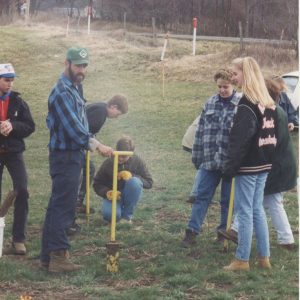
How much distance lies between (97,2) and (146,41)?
17.0 metres

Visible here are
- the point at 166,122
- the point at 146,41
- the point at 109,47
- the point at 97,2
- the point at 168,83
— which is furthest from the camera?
the point at 97,2

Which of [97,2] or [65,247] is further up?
[97,2]

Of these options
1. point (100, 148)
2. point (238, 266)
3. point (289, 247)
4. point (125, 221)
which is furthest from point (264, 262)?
point (125, 221)

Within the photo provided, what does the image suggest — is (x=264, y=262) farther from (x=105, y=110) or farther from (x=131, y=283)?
(x=105, y=110)

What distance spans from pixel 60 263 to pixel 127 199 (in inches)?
72.6

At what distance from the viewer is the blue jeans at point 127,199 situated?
812cm

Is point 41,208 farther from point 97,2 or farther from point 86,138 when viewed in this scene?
point 97,2

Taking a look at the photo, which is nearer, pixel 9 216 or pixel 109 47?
pixel 9 216

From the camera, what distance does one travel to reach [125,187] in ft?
26.7

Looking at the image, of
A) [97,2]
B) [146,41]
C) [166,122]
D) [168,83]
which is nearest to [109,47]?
[146,41]

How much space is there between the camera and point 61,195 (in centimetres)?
645

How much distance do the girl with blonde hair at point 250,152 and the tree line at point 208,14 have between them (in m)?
25.5

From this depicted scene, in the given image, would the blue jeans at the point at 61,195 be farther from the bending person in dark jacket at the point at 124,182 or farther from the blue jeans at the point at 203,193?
the bending person in dark jacket at the point at 124,182

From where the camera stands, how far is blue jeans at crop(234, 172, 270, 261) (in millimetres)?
6422
